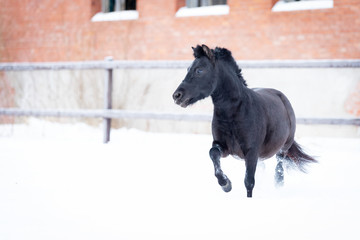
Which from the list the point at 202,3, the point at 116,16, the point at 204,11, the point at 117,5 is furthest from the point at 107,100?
the point at 117,5

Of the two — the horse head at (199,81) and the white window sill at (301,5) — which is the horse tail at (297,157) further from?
the white window sill at (301,5)

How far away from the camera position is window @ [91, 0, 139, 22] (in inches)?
392

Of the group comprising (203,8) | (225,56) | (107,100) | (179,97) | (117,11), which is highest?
(203,8)

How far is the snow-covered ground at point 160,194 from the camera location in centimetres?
268

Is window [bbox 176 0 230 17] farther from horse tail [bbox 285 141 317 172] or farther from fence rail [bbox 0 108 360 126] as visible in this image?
horse tail [bbox 285 141 317 172]

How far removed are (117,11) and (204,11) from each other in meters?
2.14

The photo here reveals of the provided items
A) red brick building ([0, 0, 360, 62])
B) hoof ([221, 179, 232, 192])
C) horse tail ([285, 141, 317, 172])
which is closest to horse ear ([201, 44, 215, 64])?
hoof ([221, 179, 232, 192])

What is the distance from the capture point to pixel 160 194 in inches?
152

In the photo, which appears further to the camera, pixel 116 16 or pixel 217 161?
pixel 116 16

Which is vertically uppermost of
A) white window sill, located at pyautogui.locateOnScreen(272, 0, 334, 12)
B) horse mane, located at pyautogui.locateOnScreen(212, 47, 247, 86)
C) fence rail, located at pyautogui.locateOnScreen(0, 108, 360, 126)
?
white window sill, located at pyautogui.locateOnScreen(272, 0, 334, 12)

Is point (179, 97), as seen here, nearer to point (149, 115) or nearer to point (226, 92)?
point (226, 92)

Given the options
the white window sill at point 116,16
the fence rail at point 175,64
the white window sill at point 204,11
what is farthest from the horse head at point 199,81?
the white window sill at point 116,16

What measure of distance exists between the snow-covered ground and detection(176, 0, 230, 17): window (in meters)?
2.92

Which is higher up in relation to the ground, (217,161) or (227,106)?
(227,106)
